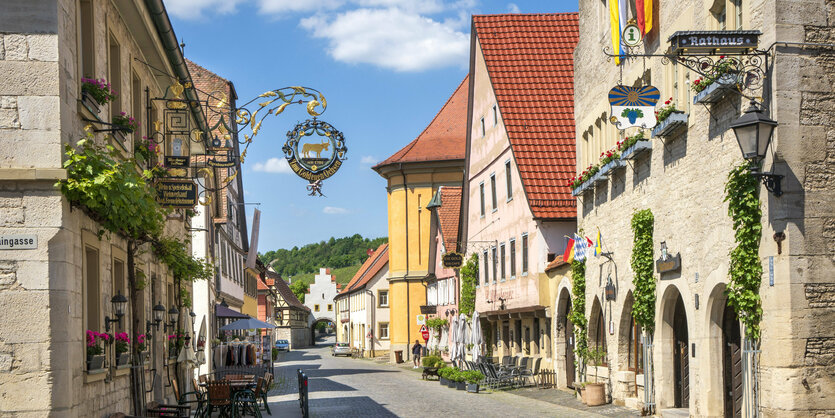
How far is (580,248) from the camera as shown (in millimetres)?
24656

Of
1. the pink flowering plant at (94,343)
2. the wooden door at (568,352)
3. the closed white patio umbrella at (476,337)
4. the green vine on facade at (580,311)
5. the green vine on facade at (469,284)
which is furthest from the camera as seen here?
the green vine on facade at (469,284)

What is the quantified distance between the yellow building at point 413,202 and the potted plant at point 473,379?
2539 centimetres

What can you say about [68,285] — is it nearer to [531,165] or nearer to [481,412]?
[481,412]

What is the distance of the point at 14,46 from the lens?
10.6 metres

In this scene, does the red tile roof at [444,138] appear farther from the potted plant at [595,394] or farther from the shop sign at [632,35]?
the shop sign at [632,35]

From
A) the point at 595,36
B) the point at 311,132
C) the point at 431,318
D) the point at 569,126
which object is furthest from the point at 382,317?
the point at 311,132

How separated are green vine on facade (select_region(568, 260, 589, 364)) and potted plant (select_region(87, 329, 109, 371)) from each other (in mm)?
15739

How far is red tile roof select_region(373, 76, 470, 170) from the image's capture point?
55.8 metres

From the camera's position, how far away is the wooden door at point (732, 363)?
1620cm

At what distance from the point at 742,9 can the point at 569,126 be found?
17042 millimetres

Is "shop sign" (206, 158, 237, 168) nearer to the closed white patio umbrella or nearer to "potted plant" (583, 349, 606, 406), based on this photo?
"potted plant" (583, 349, 606, 406)

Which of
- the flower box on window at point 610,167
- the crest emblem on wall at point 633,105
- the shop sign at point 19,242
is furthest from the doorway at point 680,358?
the shop sign at point 19,242

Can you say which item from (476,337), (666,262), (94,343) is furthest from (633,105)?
(476,337)

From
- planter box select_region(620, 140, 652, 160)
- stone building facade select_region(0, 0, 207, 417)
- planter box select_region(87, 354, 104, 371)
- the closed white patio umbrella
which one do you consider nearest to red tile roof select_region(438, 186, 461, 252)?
the closed white patio umbrella
